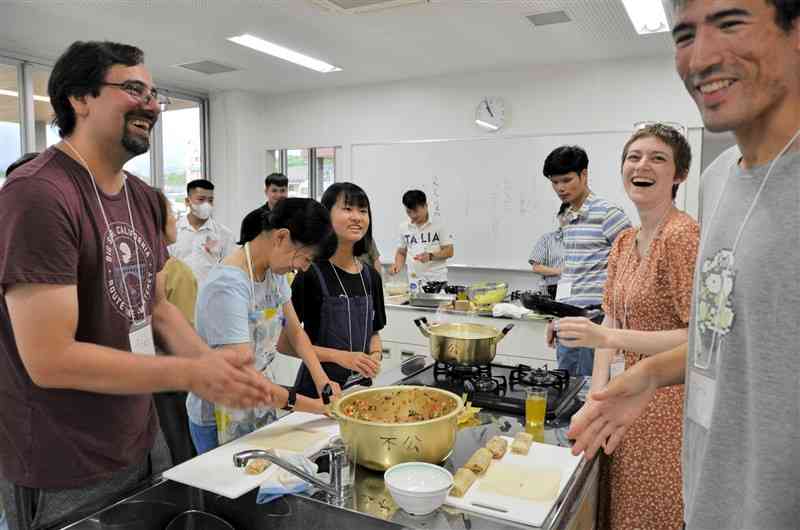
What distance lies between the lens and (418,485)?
113cm

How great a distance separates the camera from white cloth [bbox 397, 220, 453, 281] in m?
4.68

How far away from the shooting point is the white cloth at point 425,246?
4.68 metres

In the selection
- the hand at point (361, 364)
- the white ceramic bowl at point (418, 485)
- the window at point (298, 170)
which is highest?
the window at point (298, 170)

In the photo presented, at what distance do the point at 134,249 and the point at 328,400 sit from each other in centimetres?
68

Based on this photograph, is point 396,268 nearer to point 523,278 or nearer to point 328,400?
point 523,278

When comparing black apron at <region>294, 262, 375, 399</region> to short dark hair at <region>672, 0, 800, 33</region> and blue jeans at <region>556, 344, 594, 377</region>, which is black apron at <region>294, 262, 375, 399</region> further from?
short dark hair at <region>672, 0, 800, 33</region>

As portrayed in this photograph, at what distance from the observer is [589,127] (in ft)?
16.6

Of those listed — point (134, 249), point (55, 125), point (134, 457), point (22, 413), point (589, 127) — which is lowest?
point (134, 457)

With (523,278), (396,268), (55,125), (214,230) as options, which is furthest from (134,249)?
(523,278)

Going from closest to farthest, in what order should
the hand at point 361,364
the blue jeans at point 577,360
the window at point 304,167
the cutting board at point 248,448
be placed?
the cutting board at point 248,448 → the hand at point 361,364 → the blue jeans at point 577,360 → the window at point 304,167

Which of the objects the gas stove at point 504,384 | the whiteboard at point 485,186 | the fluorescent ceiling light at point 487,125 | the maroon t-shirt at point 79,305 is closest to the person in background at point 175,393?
the maroon t-shirt at point 79,305

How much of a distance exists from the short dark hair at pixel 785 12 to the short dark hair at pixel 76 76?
4.26ft

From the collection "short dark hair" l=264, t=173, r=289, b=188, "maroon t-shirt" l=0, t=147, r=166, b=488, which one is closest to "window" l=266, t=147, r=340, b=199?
"short dark hair" l=264, t=173, r=289, b=188

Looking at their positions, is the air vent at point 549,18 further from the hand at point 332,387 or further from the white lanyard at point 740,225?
the white lanyard at point 740,225
